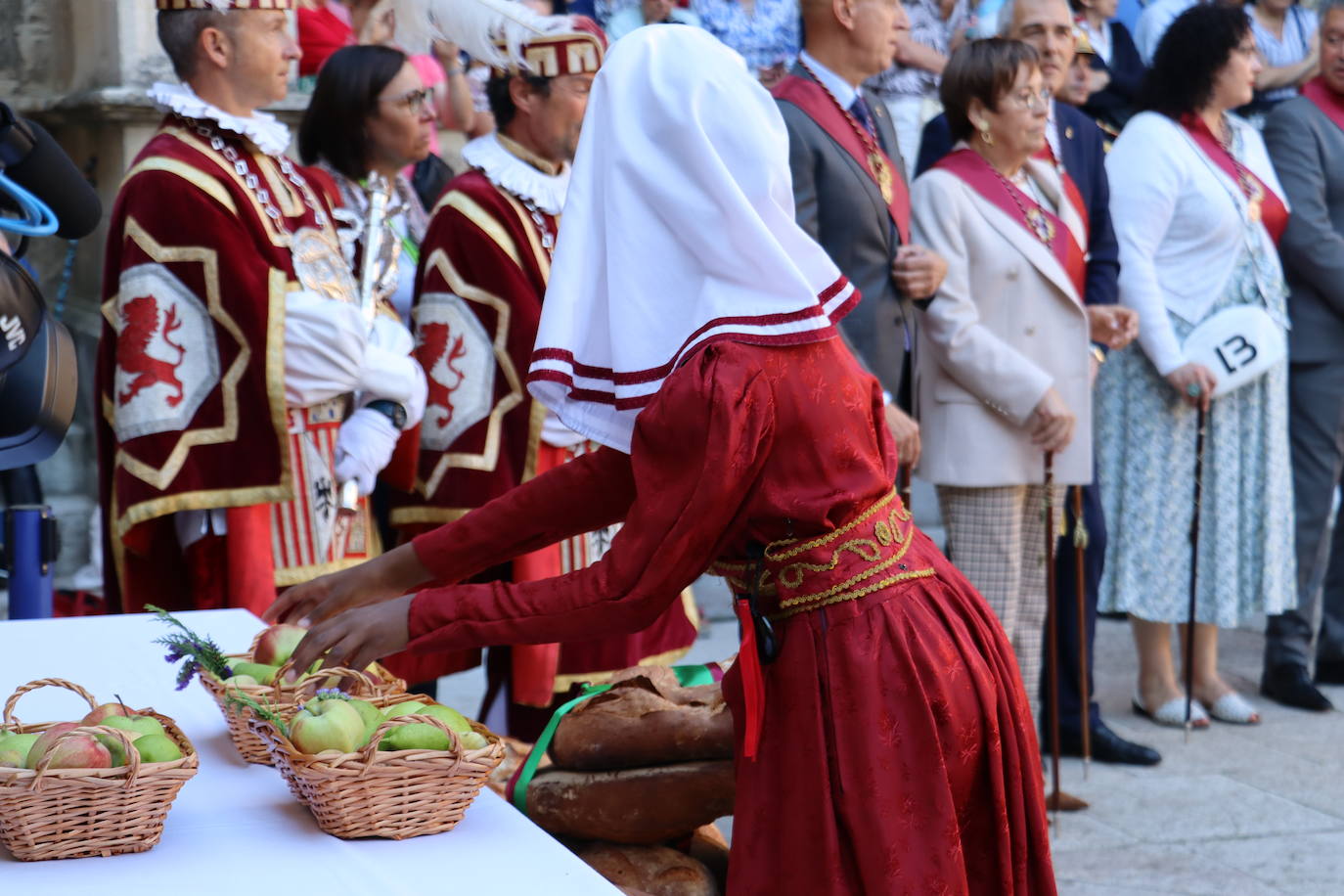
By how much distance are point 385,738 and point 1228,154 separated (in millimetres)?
3986

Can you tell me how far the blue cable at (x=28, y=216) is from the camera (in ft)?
7.42

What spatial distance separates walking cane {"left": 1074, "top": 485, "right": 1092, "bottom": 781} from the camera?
172 inches

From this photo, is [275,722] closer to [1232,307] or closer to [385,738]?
[385,738]

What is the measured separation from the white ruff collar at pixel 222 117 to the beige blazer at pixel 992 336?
1625mm

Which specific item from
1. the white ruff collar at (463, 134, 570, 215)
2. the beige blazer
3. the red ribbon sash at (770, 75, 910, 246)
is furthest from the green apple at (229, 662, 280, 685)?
the beige blazer

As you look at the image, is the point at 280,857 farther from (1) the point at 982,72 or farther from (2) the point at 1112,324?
(2) the point at 1112,324

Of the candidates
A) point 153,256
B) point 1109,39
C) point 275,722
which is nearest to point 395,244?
point 153,256

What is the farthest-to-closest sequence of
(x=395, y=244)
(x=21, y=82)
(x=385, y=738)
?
(x=21, y=82) < (x=395, y=244) < (x=385, y=738)

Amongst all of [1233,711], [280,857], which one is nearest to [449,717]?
[280,857]

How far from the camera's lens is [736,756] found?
227cm

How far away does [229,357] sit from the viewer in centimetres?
345

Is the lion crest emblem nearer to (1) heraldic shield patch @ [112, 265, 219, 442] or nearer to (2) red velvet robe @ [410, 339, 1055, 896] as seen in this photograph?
(1) heraldic shield patch @ [112, 265, 219, 442]

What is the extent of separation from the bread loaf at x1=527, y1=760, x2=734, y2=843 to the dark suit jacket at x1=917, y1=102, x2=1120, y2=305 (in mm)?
2473

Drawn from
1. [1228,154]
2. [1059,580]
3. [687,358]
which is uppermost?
[1228,154]
